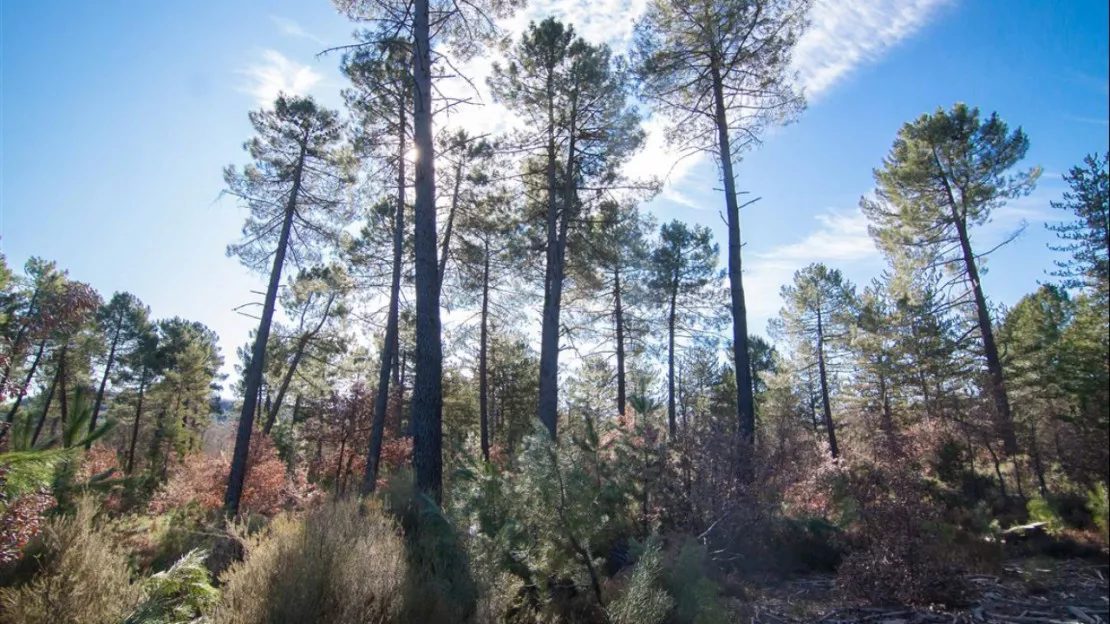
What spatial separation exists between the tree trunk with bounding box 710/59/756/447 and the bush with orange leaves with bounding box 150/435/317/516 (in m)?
9.33

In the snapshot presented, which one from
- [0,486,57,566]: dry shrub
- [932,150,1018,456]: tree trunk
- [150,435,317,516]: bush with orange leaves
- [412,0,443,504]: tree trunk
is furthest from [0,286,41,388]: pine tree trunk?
[932,150,1018,456]: tree trunk

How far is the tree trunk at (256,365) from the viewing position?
10.8 m

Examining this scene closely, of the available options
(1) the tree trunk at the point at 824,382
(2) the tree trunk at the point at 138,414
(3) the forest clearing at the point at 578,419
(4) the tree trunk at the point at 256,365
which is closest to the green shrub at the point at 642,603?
(3) the forest clearing at the point at 578,419

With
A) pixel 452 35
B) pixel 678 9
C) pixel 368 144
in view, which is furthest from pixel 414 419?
pixel 678 9

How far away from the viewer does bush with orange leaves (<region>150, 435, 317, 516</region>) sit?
1168 centimetres

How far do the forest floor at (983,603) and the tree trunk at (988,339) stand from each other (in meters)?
8.42

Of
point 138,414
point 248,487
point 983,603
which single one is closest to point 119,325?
point 138,414

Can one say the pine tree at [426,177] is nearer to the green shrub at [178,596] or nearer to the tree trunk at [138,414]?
the green shrub at [178,596]

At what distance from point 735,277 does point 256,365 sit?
34.3ft

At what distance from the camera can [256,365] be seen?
1149 centimetres

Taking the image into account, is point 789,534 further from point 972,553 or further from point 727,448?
point 972,553

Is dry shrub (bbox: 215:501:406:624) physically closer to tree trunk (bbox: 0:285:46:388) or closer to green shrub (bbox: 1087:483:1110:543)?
tree trunk (bbox: 0:285:46:388)

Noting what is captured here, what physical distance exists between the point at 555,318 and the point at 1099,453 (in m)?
10.1

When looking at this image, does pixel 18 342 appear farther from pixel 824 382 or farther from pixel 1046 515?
pixel 824 382
